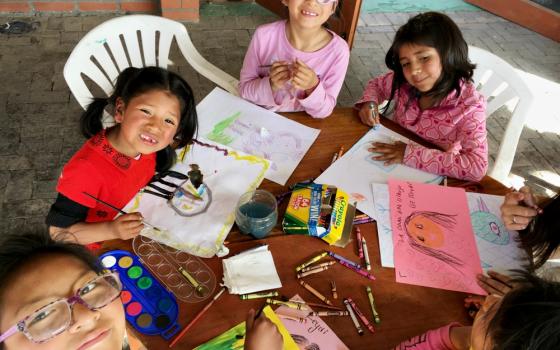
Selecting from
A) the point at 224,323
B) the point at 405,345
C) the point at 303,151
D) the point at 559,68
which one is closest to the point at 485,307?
the point at 405,345

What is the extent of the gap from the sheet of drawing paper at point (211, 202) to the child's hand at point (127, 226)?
3cm

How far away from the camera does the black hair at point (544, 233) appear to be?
4.04 ft

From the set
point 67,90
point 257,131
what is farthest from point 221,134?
point 67,90

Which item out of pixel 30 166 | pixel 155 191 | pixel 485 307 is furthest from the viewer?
pixel 30 166

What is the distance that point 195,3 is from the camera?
11.2 feet

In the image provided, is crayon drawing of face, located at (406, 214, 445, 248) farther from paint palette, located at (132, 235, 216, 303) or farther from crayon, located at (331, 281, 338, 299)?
paint palette, located at (132, 235, 216, 303)

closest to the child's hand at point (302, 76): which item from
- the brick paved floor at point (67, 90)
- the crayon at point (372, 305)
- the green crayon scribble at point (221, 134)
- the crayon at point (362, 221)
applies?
the green crayon scribble at point (221, 134)

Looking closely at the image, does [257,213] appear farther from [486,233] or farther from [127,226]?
[486,233]

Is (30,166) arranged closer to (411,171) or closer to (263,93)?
(263,93)

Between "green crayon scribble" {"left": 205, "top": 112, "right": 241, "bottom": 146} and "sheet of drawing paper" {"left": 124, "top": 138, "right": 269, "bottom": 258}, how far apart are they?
0.03m

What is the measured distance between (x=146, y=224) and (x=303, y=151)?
1.83ft

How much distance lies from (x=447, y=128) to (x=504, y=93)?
0.42 meters

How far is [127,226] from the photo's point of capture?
3.62ft

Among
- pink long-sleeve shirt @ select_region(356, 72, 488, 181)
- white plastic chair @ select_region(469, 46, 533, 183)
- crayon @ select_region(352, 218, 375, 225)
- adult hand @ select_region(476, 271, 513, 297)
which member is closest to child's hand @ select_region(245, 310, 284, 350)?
crayon @ select_region(352, 218, 375, 225)
